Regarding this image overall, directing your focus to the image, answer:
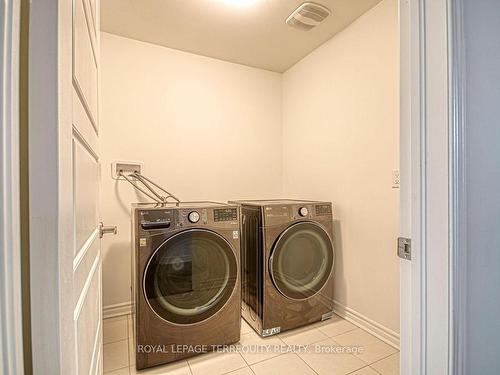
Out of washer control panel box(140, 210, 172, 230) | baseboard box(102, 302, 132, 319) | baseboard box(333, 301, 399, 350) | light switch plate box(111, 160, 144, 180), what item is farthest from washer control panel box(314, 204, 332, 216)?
baseboard box(102, 302, 132, 319)

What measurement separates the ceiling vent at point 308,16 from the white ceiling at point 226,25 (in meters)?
0.04

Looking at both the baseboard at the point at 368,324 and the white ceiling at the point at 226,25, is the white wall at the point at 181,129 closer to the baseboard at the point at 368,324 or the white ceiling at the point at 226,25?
the white ceiling at the point at 226,25

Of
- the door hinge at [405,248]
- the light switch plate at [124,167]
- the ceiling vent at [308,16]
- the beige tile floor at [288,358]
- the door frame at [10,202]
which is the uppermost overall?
the ceiling vent at [308,16]

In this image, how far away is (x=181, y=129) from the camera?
2.36 m

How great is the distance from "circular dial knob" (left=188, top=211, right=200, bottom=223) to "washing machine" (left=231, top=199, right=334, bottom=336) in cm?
47

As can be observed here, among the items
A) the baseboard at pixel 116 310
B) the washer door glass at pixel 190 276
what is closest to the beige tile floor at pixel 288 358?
the baseboard at pixel 116 310

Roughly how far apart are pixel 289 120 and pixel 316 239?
4.49ft

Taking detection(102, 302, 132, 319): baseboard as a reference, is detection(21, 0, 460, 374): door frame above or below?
above

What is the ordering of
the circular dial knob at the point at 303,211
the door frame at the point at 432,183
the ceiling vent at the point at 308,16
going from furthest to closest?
the circular dial knob at the point at 303,211, the ceiling vent at the point at 308,16, the door frame at the point at 432,183

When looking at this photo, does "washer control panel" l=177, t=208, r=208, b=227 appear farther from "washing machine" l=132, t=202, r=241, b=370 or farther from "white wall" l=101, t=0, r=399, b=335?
"white wall" l=101, t=0, r=399, b=335

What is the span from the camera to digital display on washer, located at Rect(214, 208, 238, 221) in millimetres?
1630

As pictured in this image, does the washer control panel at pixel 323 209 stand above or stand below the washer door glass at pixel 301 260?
above

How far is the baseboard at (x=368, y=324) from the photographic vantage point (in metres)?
1.70

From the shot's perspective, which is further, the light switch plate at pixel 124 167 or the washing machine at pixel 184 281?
the light switch plate at pixel 124 167
